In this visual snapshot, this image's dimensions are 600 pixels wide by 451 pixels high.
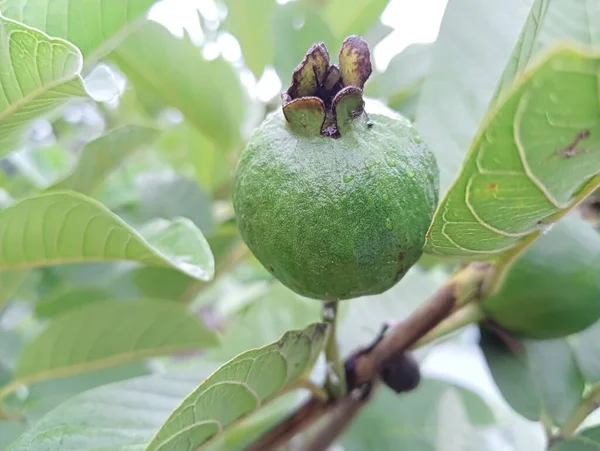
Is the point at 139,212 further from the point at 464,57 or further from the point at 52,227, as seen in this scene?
the point at 464,57

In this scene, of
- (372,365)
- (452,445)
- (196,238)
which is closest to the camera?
(196,238)

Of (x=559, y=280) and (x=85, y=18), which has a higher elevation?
(x=85, y=18)

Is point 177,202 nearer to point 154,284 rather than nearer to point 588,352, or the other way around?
point 154,284

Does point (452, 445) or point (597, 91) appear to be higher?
point (597, 91)

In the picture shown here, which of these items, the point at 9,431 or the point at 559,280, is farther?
the point at 9,431

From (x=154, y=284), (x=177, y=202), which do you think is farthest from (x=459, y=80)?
(x=154, y=284)

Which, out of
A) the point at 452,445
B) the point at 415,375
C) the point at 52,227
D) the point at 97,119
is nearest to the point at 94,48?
the point at 52,227

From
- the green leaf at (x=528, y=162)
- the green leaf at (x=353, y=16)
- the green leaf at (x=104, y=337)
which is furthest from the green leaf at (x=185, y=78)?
the green leaf at (x=528, y=162)
